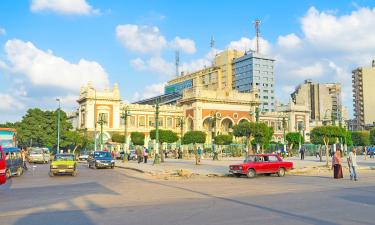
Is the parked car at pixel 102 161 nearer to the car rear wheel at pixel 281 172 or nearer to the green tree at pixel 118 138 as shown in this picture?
the car rear wheel at pixel 281 172

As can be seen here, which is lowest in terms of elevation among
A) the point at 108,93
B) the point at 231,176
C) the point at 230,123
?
the point at 231,176

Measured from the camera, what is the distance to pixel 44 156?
143 ft

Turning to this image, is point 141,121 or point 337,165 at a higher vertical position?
point 141,121

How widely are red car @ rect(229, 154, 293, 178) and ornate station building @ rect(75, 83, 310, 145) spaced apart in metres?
50.1

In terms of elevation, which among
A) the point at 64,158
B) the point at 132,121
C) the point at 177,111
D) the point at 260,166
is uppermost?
the point at 177,111

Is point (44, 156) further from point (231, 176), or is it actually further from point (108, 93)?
point (108, 93)

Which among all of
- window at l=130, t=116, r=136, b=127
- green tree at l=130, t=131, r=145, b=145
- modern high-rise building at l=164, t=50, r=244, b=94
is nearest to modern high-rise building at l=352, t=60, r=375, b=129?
modern high-rise building at l=164, t=50, r=244, b=94

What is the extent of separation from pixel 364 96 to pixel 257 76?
37.2m

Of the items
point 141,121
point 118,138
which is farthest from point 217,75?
point 118,138

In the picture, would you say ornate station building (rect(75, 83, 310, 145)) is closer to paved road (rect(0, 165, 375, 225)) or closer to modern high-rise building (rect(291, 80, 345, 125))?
paved road (rect(0, 165, 375, 225))

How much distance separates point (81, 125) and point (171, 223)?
7326 cm

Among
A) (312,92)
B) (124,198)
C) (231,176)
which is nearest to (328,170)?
(231,176)

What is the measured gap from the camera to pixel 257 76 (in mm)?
138250

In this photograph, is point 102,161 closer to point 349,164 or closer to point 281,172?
point 281,172
